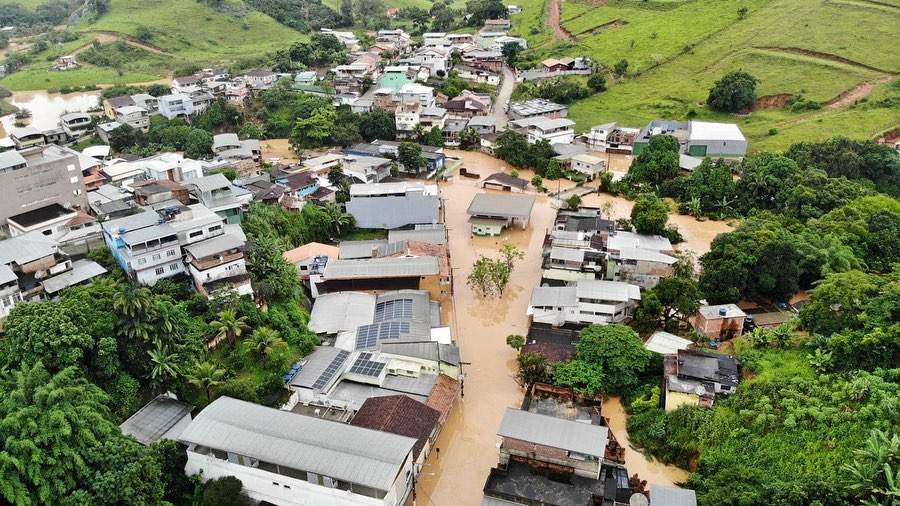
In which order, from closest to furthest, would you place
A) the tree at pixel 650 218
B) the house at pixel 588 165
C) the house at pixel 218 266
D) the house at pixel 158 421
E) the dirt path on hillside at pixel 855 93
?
1. the house at pixel 158 421
2. the house at pixel 218 266
3. the tree at pixel 650 218
4. the house at pixel 588 165
5. the dirt path on hillside at pixel 855 93

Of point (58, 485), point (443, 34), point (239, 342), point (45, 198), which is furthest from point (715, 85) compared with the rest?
point (58, 485)

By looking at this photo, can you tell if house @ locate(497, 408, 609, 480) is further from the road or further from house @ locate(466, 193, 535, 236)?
the road

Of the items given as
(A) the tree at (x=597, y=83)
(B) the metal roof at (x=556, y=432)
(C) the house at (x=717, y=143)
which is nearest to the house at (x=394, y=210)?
(B) the metal roof at (x=556, y=432)

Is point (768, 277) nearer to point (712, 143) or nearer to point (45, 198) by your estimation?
point (712, 143)

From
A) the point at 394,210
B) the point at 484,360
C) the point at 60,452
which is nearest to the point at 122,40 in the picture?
the point at 394,210

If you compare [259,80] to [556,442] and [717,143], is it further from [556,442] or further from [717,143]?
[556,442]

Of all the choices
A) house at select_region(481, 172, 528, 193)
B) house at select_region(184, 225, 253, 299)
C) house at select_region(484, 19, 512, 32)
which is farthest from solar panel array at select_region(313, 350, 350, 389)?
house at select_region(484, 19, 512, 32)

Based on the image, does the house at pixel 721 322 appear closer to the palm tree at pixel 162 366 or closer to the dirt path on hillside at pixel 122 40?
the palm tree at pixel 162 366
